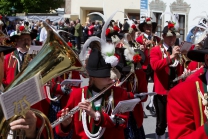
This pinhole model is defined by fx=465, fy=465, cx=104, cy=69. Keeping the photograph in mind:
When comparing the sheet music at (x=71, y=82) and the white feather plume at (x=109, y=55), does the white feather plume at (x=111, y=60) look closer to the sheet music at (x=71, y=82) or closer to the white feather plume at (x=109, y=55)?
the white feather plume at (x=109, y=55)

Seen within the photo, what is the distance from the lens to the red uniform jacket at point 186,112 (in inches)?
113

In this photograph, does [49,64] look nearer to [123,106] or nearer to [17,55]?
[123,106]

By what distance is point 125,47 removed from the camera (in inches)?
237

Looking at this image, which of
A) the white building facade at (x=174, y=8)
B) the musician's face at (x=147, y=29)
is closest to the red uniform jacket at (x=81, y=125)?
the musician's face at (x=147, y=29)

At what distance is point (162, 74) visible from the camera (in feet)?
21.6

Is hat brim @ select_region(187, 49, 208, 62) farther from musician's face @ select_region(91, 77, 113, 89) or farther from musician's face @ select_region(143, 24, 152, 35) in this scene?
musician's face @ select_region(143, 24, 152, 35)

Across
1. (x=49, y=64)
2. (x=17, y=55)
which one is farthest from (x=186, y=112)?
(x=17, y=55)

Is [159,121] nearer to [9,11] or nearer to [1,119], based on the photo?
[1,119]

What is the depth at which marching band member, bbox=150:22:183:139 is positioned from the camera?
640 centimetres

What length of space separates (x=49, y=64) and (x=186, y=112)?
934 mm

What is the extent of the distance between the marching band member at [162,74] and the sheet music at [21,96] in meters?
4.27

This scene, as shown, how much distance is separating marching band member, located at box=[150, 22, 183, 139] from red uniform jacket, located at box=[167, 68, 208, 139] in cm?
338

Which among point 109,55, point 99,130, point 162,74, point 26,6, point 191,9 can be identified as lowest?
point 99,130

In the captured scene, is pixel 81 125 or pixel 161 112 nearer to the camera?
pixel 81 125
